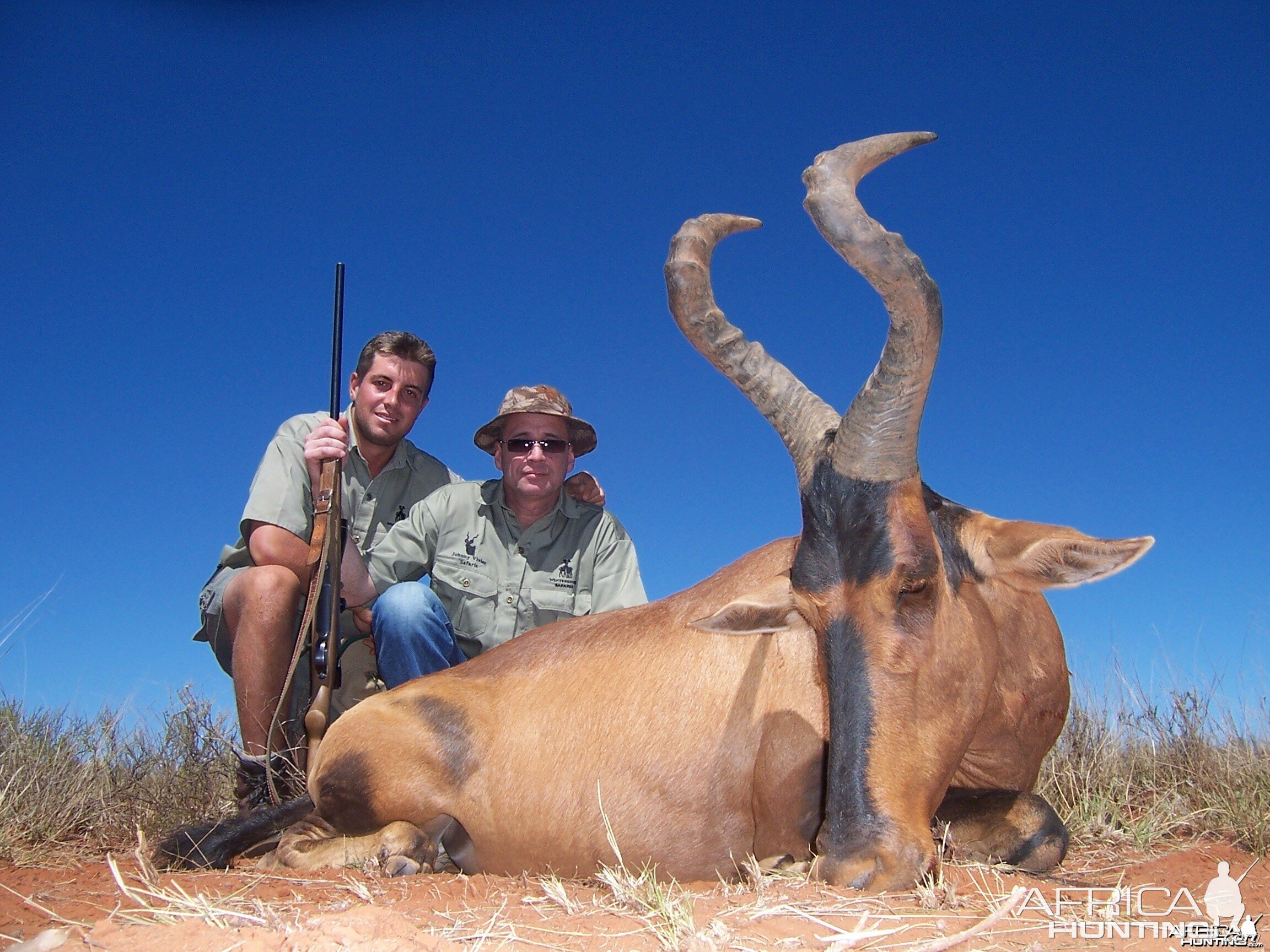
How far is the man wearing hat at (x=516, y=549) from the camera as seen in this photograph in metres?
6.87

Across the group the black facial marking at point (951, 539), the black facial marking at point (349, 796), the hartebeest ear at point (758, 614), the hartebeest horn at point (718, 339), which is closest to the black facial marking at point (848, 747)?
the hartebeest ear at point (758, 614)

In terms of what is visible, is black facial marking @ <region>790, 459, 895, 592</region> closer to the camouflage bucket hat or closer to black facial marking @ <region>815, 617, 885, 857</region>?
black facial marking @ <region>815, 617, 885, 857</region>

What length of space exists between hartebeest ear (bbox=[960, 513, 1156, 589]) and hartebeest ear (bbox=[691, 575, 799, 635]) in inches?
30.6

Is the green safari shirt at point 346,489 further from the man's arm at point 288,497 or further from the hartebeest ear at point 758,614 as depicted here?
the hartebeest ear at point 758,614

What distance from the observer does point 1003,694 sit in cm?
426

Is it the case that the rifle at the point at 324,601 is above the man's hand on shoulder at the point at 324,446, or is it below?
below

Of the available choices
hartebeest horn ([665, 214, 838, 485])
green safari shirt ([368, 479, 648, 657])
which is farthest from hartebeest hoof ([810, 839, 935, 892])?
green safari shirt ([368, 479, 648, 657])

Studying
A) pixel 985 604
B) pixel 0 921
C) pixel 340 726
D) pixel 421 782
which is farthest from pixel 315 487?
pixel 985 604

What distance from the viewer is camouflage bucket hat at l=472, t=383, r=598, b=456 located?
7070mm

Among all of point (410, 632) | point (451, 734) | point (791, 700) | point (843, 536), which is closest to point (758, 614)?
point (791, 700)

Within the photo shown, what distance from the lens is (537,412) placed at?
7004 millimetres

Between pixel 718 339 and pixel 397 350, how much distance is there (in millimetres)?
3525

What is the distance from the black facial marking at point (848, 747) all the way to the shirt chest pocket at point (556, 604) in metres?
3.34

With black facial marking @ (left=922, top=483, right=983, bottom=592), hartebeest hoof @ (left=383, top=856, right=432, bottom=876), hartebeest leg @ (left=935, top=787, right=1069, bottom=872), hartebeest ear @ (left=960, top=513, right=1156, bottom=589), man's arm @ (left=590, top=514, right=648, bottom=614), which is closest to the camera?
hartebeest ear @ (left=960, top=513, right=1156, bottom=589)
